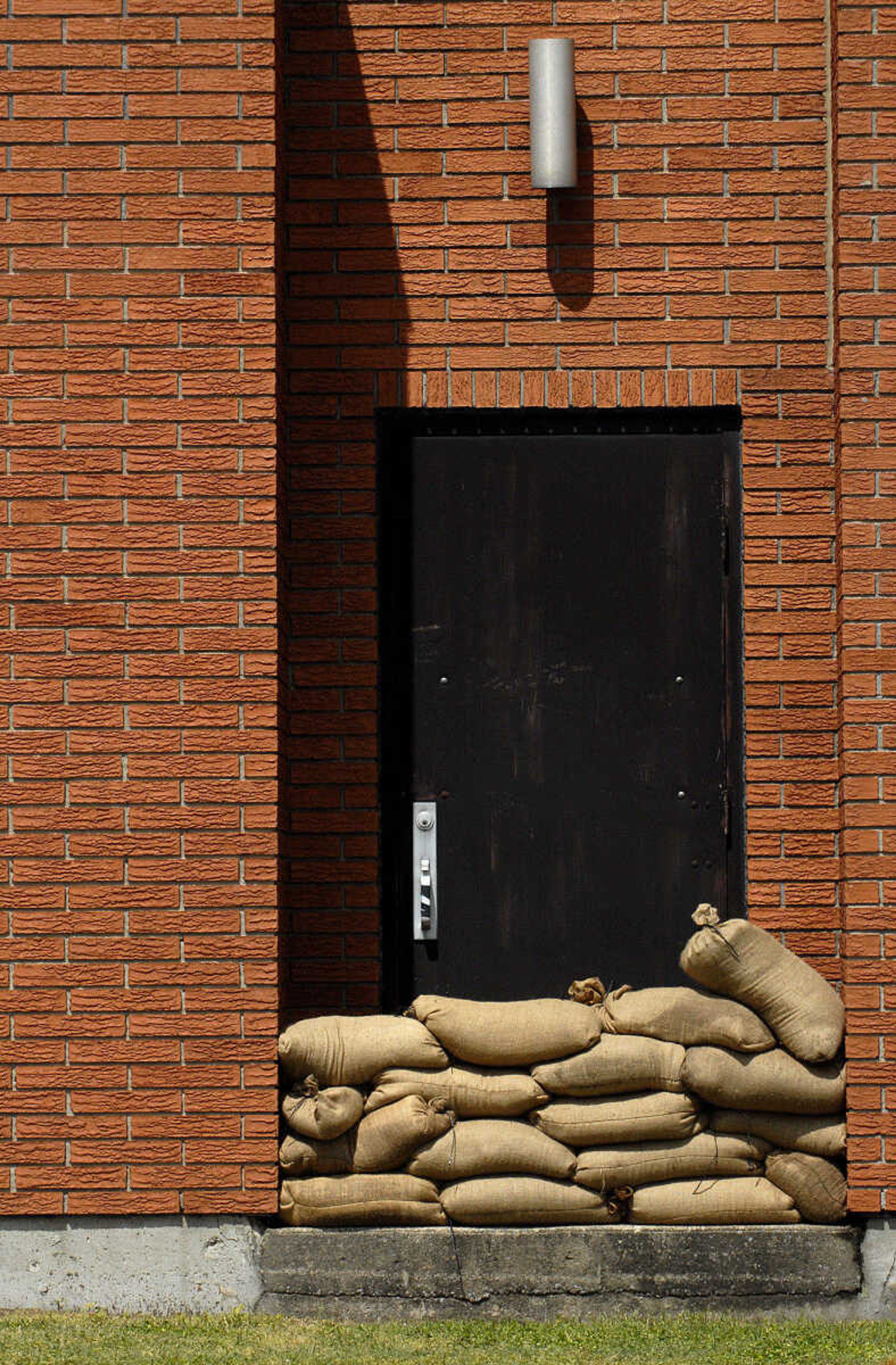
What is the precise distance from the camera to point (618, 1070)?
5.93 metres

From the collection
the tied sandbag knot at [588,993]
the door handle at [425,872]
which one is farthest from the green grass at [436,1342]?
the door handle at [425,872]

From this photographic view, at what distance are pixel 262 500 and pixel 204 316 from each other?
26.1 inches

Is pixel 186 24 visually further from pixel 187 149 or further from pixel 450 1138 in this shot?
pixel 450 1138

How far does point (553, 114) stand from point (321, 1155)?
3759mm

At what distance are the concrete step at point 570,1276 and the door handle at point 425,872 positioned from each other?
113cm

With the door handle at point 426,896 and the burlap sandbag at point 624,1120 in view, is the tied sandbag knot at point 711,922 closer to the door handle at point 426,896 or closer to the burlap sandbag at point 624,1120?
the burlap sandbag at point 624,1120

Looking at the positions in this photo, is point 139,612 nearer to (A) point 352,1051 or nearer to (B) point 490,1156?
(A) point 352,1051

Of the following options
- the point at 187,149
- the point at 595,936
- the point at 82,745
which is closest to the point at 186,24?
the point at 187,149

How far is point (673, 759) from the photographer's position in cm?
664

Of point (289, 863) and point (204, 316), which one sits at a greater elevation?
point (204, 316)

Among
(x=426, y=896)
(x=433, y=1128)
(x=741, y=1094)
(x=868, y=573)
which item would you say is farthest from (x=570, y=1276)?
(x=868, y=573)

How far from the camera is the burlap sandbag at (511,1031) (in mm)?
5965

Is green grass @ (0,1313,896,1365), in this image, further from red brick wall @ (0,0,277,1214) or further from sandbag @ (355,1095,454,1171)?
sandbag @ (355,1095,454,1171)

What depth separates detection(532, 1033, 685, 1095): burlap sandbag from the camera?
5.94 metres
